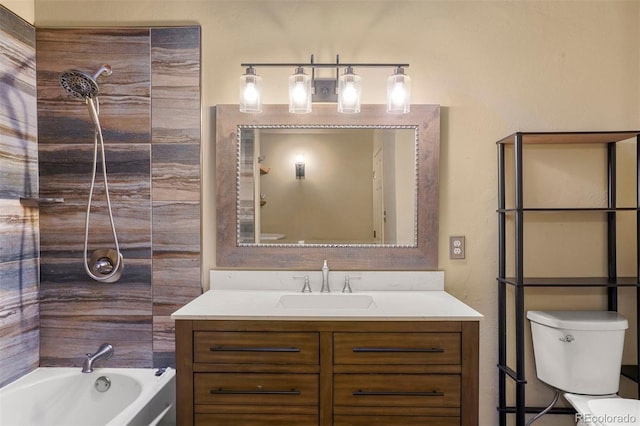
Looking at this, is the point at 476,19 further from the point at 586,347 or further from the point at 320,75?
the point at 586,347

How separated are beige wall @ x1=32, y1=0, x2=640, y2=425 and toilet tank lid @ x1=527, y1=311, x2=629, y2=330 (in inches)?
4.2

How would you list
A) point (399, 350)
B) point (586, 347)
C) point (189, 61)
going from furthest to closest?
1. point (189, 61)
2. point (586, 347)
3. point (399, 350)

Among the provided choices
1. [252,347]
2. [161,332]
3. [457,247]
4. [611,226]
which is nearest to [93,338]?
[161,332]

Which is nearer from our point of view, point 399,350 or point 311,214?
point 399,350

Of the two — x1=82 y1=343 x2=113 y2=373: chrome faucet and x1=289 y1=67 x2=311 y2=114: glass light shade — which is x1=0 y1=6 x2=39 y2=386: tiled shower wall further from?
x1=289 y1=67 x2=311 y2=114: glass light shade

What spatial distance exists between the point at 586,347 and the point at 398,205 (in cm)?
110

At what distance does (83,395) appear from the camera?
1781 millimetres

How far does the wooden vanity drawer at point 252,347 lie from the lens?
142 cm

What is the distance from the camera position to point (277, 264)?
1.91 metres

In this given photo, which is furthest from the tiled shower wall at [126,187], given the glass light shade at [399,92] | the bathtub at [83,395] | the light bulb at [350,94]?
the glass light shade at [399,92]

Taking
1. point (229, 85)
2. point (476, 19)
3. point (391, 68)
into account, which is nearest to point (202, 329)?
point (229, 85)

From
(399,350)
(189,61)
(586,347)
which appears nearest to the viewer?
(399,350)

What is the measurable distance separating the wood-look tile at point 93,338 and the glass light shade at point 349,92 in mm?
1536

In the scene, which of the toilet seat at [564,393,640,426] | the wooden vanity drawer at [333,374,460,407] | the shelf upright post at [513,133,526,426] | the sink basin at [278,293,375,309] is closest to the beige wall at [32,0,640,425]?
the shelf upright post at [513,133,526,426]
